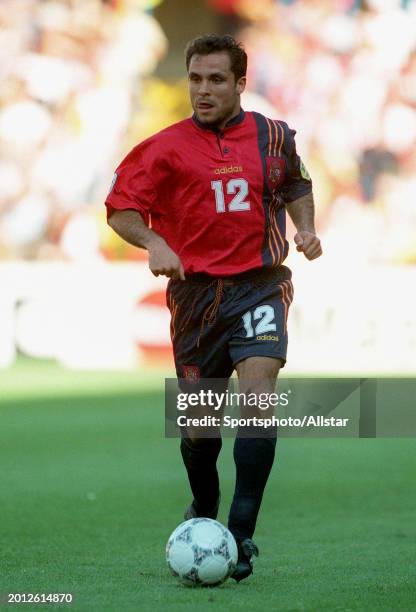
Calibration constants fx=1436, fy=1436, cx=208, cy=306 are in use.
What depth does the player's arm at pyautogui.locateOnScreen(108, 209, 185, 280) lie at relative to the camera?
17.3 ft

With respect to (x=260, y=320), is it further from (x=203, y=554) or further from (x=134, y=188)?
(x=203, y=554)

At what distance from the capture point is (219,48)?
565 centimetres

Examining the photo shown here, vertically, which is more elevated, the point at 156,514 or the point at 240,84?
the point at 240,84

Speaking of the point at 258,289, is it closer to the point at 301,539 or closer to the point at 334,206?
the point at 301,539

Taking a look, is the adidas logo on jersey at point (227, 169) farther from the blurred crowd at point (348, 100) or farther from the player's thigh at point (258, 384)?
the blurred crowd at point (348, 100)

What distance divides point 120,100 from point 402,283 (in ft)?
16.0

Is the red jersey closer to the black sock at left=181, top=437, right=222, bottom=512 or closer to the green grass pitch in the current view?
the black sock at left=181, top=437, right=222, bottom=512

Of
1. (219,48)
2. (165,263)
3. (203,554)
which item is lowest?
(203,554)

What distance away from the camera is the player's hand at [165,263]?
5270 mm

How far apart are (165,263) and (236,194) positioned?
1.65ft

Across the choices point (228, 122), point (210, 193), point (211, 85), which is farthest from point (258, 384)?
point (211, 85)

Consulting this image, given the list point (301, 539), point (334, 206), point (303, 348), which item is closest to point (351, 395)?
point (301, 539)

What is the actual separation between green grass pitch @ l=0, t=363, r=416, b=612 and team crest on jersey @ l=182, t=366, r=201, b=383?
742 mm

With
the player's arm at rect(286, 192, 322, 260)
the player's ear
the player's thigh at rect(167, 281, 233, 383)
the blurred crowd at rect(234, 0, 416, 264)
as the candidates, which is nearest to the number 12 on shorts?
the player's thigh at rect(167, 281, 233, 383)
